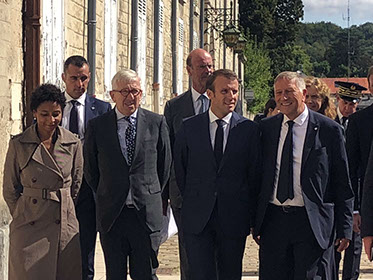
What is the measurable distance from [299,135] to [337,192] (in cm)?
50

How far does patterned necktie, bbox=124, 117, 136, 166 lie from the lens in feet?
21.4

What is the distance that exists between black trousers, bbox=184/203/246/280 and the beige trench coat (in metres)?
0.92

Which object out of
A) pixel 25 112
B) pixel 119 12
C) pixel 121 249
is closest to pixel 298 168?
pixel 121 249

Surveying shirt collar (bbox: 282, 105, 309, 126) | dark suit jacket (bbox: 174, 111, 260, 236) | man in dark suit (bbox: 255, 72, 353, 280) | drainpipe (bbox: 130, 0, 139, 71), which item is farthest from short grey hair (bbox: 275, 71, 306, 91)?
drainpipe (bbox: 130, 0, 139, 71)

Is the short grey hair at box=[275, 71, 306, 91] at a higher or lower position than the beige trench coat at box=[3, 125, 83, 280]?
higher

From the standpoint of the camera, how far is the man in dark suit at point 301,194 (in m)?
5.82

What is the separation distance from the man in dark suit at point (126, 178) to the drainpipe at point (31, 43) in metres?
3.08

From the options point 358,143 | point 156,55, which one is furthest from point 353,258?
point 156,55

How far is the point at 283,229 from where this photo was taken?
5.83 metres

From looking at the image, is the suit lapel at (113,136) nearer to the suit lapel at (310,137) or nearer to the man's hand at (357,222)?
the suit lapel at (310,137)

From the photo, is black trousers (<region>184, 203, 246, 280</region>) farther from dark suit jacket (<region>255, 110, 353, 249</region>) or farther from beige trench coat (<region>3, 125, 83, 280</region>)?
beige trench coat (<region>3, 125, 83, 280</region>)

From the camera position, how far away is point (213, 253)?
6.19m

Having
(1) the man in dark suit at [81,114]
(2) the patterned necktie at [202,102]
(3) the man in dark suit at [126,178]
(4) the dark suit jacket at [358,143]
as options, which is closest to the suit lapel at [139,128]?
(3) the man in dark suit at [126,178]

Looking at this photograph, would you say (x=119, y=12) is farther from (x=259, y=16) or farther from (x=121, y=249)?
(x=259, y=16)
